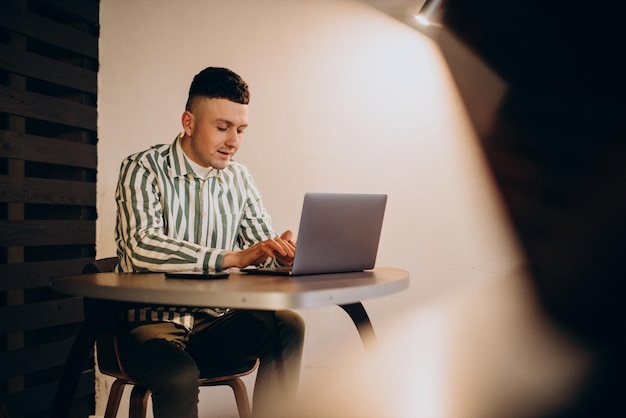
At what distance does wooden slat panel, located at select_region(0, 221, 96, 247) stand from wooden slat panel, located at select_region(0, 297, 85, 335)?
260 mm

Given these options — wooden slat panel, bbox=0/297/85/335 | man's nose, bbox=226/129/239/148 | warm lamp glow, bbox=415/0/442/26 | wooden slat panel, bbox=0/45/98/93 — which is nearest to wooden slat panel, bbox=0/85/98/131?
wooden slat panel, bbox=0/45/98/93

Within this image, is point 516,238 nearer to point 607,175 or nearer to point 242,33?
point 607,175

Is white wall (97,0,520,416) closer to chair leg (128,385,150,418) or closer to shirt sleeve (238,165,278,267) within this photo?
shirt sleeve (238,165,278,267)

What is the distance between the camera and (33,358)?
9.08 feet

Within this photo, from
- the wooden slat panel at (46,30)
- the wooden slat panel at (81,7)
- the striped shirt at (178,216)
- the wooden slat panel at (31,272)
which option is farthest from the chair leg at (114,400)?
the wooden slat panel at (81,7)

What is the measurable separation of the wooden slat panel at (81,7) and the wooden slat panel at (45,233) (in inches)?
37.4

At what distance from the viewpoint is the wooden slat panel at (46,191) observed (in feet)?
8.60

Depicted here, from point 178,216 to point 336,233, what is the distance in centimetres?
70

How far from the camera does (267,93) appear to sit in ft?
10.2

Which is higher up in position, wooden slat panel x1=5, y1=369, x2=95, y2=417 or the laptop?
the laptop

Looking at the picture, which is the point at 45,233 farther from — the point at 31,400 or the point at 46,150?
the point at 31,400

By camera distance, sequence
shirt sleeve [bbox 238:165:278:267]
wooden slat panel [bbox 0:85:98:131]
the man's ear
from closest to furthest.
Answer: the man's ear → shirt sleeve [bbox 238:165:278:267] → wooden slat panel [bbox 0:85:98:131]

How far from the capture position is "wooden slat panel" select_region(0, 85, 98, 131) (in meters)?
2.62

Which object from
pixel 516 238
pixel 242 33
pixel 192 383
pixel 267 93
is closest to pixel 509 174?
pixel 516 238
